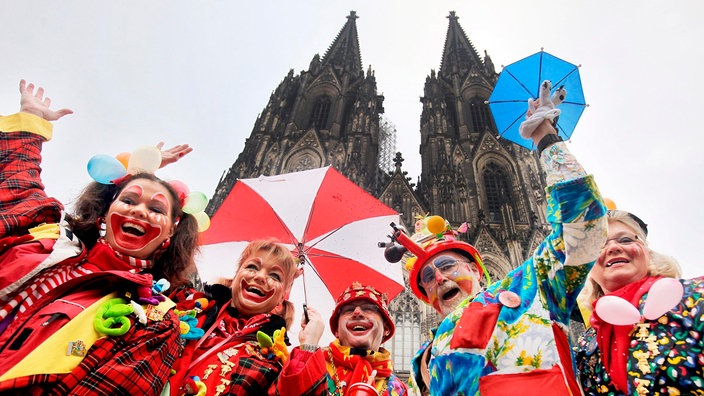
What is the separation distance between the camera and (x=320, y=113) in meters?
21.9

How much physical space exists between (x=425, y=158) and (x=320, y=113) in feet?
22.8

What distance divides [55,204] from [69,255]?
1.38 feet

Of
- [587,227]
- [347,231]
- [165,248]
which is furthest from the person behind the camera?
[347,231]

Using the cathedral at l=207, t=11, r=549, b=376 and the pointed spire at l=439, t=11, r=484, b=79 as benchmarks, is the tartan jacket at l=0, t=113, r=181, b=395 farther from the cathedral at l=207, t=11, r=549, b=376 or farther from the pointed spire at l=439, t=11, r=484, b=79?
the pointed spire at l=439, t=11, r=484, b=79

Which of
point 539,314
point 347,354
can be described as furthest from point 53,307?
point 539,314

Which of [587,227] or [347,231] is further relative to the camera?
[347,231]

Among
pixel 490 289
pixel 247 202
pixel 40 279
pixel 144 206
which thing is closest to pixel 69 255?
pixel 40 279

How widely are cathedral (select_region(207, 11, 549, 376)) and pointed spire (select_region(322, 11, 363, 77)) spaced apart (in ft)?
1.78

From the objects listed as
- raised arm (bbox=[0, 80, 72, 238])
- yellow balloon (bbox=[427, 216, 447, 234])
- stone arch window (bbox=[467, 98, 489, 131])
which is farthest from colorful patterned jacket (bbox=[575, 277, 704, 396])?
stone arch window (bbox=[467, 98, 489, 131])

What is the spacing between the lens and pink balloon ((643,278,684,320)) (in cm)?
147

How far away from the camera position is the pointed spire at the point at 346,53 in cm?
2593

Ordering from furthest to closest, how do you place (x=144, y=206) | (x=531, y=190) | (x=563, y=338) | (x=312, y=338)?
(x=531, y=190)
(x=144, y=206)
(x=312, y=338)
(x=563, y=338)

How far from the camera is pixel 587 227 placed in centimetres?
142

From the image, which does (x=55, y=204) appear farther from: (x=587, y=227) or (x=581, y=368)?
(x=581, y=368)
